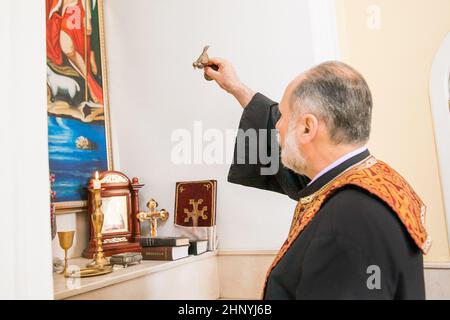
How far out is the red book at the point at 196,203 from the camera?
2332mm

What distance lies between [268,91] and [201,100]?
0.42 meters

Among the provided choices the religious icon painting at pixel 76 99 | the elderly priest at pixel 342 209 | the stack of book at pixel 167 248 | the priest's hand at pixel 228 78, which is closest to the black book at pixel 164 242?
the stack of book at pixel 167 248

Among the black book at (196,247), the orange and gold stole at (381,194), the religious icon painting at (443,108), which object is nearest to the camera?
the orange and gold stole at (381,194)

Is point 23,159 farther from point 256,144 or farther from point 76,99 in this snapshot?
point 76,99

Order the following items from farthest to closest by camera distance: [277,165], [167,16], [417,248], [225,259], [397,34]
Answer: [167,16] → [225,259] → [397,34] → [277,165] → [417,248]

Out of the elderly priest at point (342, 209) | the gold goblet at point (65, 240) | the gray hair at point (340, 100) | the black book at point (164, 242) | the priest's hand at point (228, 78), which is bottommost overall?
the black book at point (164, 242)

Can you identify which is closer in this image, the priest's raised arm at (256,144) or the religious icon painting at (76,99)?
the priest's raised arm at (256,144)

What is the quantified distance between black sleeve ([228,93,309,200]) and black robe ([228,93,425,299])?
60 cm

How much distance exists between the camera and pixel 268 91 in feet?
7.50

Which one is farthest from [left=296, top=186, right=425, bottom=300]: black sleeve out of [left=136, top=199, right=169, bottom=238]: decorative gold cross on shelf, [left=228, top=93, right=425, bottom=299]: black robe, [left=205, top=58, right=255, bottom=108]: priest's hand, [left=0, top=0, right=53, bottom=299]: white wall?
[left=136, top=199, right=169, bottom=238]: decorative gold cross on shelf

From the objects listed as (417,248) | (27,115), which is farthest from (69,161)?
(417,248)

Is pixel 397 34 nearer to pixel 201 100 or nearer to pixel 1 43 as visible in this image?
pixel 201 100

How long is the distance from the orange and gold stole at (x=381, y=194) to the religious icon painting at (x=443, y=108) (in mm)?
1006

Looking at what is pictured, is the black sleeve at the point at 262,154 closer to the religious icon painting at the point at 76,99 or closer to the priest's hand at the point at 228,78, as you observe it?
the priest's hand at the point at 228,78
